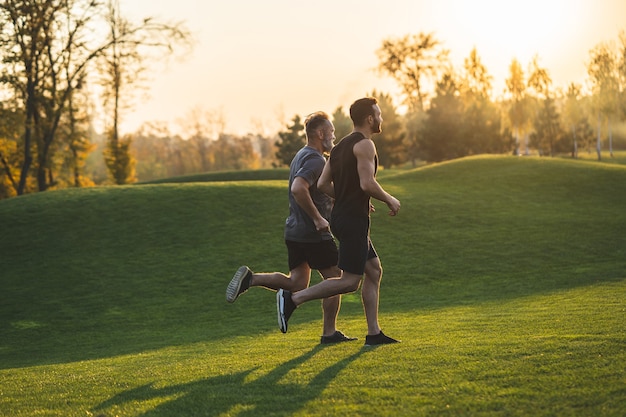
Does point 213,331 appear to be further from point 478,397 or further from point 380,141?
point 380,141

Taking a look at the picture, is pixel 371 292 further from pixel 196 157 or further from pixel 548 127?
pixel 196 157

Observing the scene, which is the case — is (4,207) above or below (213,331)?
above

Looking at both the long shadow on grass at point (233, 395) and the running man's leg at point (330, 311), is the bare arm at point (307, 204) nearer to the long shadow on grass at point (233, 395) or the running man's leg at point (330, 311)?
the running man's leg at point (330, 311)

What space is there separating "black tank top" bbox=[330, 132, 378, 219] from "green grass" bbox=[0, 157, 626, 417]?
1.40 meters

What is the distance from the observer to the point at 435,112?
210 ft

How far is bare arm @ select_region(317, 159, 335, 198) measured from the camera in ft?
26.0

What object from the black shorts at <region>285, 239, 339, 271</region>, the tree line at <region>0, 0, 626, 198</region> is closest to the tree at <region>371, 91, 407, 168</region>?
the tree line at <region>0, 0, 626, 198</region>

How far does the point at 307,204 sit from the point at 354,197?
22.8 inches

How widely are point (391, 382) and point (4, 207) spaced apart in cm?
2436

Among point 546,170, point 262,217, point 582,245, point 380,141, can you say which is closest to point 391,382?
point 582,245

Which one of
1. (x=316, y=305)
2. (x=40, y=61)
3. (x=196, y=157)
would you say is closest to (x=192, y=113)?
(x=196, y=157)

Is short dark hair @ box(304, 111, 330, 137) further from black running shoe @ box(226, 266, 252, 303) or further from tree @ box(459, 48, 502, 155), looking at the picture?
tree @ box(459, 48, 502, 155)

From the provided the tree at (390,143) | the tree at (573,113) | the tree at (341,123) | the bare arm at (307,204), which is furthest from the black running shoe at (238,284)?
the tree at (573,113)

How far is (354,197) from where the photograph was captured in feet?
25.4
